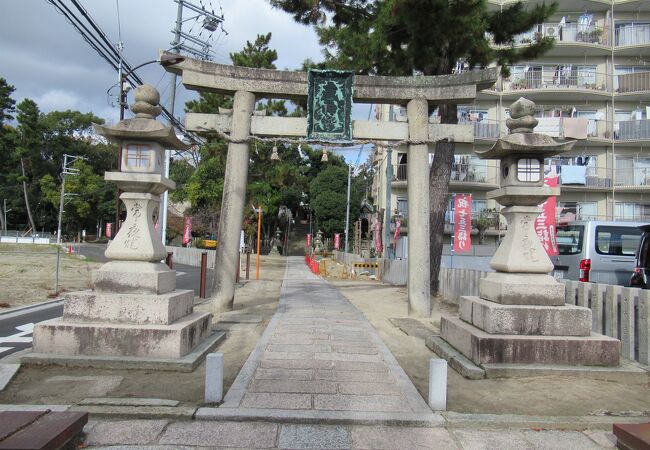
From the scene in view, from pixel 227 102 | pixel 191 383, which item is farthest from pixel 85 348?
pixel 227 102

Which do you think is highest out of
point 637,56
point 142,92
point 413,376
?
point 637,56

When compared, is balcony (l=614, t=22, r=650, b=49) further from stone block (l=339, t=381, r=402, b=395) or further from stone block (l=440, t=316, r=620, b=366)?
stone block (l=339, t=381, r=402, b=395)

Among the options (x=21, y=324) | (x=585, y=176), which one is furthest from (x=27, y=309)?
(x=585, y=176)

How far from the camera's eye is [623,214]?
27156 millimetres

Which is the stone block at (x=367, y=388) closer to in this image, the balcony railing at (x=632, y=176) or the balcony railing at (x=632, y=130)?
Result: the balcony railing at (x=632, y=176)

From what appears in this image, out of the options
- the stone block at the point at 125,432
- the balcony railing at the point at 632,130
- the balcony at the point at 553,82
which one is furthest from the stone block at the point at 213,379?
the balcony railing at the point at 632,130

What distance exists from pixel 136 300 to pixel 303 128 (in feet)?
18.6

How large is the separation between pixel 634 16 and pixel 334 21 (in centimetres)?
2403

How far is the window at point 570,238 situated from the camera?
1216 centimetres

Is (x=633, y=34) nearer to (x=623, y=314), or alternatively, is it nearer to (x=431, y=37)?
(x=431, y=37)

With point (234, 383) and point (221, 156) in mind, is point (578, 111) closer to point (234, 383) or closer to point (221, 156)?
point (221, 156)

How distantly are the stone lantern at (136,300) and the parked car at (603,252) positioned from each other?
974 cm

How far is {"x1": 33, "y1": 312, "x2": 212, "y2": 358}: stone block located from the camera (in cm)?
538

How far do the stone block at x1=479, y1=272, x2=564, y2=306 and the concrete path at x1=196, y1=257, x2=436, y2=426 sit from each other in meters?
1.68
